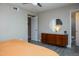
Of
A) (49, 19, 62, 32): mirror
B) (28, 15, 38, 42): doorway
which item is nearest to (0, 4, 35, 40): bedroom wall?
(28, 15, 38, 42): doorway

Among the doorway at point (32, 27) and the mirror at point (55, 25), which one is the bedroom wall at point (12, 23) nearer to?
the doorway at point (32, 27)

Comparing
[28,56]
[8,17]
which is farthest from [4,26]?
[28,56]

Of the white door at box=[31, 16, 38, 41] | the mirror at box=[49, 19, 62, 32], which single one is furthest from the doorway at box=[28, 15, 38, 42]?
the mirror at box=[49, 19, 62, 32]

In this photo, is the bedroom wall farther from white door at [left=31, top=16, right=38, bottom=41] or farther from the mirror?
the mirror

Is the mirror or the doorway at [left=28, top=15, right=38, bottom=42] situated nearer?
the doorway at [left=28, top=15, right=38, bottom=42]

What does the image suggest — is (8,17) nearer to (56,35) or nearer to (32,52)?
(32,52)

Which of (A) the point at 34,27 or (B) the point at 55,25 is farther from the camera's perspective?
(B) the point at 55,25

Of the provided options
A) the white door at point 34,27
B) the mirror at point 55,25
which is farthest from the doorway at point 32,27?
the mirror at point 55,25

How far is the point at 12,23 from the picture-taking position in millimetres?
1534

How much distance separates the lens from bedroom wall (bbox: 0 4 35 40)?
4.78 feet

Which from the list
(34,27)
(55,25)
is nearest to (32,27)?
(34,27)

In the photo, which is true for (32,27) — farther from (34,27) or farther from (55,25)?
(55,25)

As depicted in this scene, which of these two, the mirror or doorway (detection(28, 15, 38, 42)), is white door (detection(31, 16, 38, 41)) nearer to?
doorway (detection(28, 15, 38, 42))

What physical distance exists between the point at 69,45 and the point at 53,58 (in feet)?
3.95
